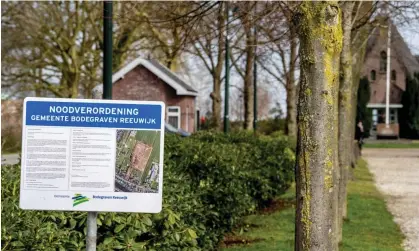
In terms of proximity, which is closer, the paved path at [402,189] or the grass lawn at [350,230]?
the grass lawn at [350,230]

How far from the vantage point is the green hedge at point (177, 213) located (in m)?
4.54

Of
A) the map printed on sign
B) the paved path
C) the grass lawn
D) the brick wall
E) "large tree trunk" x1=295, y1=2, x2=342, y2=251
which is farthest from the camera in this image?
the brick wall

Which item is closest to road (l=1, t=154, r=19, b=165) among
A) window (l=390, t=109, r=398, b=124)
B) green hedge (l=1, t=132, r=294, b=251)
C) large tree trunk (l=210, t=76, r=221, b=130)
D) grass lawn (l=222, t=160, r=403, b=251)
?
green hedge (l=1, t=132, r=294, b=251)

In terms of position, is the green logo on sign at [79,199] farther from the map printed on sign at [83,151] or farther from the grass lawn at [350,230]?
the grass lawn at [350,230]

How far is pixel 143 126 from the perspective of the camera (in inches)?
155

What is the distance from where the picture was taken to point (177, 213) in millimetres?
5762

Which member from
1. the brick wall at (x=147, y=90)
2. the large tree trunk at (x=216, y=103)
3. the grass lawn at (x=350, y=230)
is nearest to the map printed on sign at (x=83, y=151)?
the grass lawn at (x=350, y=230)

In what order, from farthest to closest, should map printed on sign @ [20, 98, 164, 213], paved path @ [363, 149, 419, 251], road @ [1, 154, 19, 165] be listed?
paved path @ [363, 149, 419, 251] < road @ [1, 154, 19, 165] < map printed on sign @ [20, 98, 164, 213]

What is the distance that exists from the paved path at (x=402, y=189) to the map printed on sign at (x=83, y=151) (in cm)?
712

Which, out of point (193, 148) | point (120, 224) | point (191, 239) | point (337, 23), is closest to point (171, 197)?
point (191, 239)

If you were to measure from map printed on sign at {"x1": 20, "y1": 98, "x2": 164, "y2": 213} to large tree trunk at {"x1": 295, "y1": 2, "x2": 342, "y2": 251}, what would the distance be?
1.38 meters

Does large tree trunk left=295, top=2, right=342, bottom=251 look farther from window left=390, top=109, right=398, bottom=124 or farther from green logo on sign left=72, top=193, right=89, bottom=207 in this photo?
window left=390, top=109, right=398, bottom=124

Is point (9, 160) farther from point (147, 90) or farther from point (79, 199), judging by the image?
point (147, 90)

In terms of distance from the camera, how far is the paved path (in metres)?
12.3
